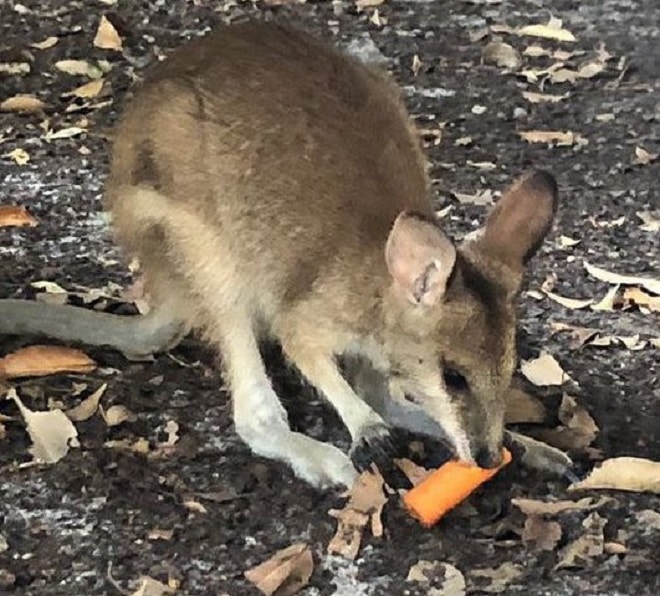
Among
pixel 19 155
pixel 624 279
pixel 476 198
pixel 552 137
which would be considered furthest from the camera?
pixel 552 137

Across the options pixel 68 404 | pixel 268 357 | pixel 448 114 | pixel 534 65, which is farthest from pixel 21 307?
pixel 534 65

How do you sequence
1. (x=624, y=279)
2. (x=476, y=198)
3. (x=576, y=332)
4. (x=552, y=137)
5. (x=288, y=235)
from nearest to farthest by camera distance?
1. (x=288, y=235)
2. (x=576, y=332)
3. (x=624, y=279)
4. (x=476, y=198)
5. (x=552, y=137)

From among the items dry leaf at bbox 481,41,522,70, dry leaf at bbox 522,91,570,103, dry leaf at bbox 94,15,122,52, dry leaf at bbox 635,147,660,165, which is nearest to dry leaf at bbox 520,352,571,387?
dry leaf at bbox 635,147,660,165

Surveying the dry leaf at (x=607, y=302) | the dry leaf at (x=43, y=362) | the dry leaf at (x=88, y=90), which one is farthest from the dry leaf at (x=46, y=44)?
the dry leaf at (x=607, y=302)

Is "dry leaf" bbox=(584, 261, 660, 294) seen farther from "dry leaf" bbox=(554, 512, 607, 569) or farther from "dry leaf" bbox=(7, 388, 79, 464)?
"dry leaf" bbox=(7, 388, 79, 464)

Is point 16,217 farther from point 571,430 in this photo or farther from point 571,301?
point 571,430

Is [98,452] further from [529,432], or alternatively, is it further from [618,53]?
[618,53]

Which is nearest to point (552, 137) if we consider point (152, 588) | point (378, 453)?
point (378, 453)
